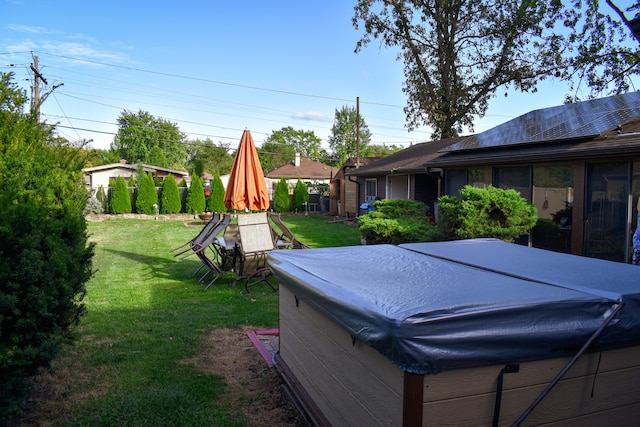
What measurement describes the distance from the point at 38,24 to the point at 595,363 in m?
18.9

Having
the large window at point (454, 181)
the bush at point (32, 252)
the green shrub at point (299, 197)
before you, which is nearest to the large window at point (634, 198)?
the large window at point (454, 181)

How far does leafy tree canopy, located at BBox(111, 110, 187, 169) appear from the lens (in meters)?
53.3

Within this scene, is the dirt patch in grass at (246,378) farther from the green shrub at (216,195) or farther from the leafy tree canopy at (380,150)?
the leafy tree canopy at (380,150)

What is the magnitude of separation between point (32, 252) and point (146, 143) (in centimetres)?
5835

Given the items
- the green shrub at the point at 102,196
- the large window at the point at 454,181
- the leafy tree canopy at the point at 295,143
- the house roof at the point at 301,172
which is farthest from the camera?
the leafy tree canopy at the point at 295,143

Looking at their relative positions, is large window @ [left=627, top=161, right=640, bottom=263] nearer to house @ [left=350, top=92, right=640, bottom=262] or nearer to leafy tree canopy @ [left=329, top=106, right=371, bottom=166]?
house @ [left=350, top=92, right=640, bottom=262]

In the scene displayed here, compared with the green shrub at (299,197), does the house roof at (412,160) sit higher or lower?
higher

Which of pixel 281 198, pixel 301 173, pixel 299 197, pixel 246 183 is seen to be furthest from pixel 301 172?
pixel 246 183

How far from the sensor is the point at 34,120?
4.13 m

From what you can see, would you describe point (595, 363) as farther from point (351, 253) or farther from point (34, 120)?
point (34, 120)

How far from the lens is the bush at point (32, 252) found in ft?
8.94

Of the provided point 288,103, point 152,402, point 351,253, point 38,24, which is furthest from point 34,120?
point 288,103

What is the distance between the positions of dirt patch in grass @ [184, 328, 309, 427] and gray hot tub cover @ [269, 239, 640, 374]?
113 centimetres

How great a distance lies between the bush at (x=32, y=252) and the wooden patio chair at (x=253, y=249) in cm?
331
